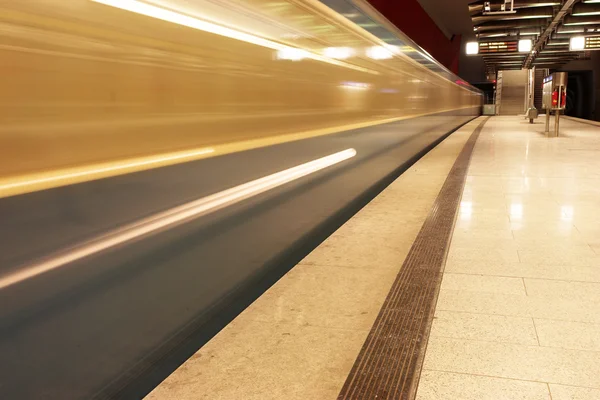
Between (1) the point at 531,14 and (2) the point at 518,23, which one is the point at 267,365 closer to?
(1) the point at 531,14

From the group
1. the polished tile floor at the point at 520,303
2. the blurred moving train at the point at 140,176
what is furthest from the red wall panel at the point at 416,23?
the blurred moving train at the point at 140,176

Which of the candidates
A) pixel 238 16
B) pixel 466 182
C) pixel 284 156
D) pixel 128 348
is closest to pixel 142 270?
pixel 128 348

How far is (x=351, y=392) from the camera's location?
1.76m

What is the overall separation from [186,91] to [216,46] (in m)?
0.31

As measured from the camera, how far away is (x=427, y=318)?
2.31 m

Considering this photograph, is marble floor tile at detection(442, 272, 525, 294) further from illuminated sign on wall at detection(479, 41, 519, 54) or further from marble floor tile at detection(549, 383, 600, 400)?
illuminated sign on wall at detection(479, 41, 519, 54)

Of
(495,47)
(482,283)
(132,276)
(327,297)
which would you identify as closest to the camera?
(132,276)

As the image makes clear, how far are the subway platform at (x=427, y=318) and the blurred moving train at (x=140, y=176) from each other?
8.3 inches

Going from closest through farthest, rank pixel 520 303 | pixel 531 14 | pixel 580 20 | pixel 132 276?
pixel 132 276
pixel 520 303
pixel 531 14
pixel 580 20

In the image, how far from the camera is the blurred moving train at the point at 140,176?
127cm

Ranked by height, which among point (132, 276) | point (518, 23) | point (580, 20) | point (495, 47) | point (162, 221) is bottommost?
point (132, 276)

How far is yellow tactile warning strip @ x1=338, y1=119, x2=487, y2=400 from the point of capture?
5.84 ft

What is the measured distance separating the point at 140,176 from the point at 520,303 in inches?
68.3

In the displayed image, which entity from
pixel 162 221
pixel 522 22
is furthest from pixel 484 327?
pixel 522 22
